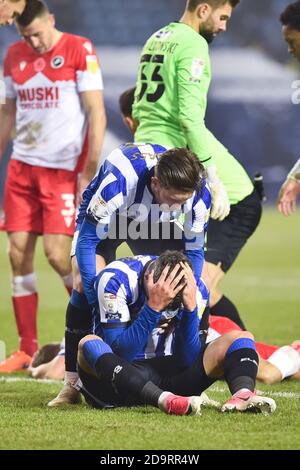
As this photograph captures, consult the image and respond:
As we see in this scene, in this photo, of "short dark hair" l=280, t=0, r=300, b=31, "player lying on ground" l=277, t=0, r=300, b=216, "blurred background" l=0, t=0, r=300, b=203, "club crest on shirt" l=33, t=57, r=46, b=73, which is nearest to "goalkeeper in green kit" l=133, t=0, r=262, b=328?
"player lying on ground" l=277, t=0, r=300, b=216

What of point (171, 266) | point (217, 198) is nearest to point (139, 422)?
point (171, 266)

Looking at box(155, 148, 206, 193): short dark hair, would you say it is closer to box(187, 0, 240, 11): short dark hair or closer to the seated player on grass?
the seated player on grass

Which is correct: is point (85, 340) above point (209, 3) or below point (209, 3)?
below

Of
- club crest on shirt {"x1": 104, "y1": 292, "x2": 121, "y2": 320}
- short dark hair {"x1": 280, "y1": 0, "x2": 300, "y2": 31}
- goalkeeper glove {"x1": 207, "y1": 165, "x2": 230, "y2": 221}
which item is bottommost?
club crest on shirt {"x1": 104, "y1": 292, "x2": 121, "y2": 320}

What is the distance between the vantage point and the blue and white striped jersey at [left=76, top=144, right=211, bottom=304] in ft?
18.1

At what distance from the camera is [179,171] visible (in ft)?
17.1

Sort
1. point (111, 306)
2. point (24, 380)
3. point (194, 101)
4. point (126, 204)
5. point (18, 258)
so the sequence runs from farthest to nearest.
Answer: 1. point (18, 258)
2. point (24, 380)
3. point (194, 101)
4. point (126, 204)
5. point (111, 306)

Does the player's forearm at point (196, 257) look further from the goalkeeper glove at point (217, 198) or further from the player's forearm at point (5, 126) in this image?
the player's forearm at point (5, 126)

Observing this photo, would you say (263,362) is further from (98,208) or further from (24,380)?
(98,208)

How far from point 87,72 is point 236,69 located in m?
12.6

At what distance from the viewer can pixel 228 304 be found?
7309 millimetres

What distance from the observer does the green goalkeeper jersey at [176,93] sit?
650 cm

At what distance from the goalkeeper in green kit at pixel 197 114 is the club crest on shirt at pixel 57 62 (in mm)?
1076

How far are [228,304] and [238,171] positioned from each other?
0.87 meters
